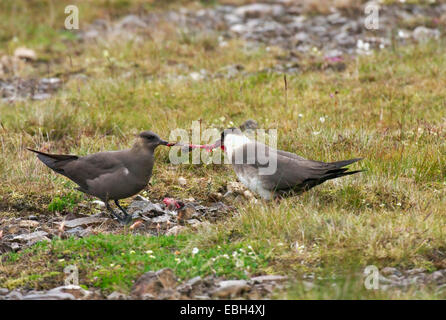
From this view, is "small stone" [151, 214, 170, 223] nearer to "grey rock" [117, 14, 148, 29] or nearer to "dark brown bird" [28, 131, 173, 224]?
"dark brown bird" [28, 131, 173, 224]

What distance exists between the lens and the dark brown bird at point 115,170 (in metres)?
5.67

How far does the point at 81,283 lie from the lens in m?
4.43

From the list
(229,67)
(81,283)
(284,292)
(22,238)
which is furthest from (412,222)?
(229,67)

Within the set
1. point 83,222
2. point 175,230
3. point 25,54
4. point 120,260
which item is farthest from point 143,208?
point 25,54

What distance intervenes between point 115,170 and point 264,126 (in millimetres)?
2496

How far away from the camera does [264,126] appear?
770cm

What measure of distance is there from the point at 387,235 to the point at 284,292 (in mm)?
1031

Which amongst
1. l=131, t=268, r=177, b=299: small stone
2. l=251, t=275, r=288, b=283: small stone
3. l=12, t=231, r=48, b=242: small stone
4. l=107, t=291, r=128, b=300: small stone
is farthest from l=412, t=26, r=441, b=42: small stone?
l=107, t=291, r=128, b=300: small stone

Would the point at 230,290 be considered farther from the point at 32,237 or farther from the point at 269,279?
the point at 32,237

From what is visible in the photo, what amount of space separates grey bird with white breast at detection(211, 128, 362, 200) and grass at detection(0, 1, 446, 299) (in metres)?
0.23

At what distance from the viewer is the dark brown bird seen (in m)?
5.67

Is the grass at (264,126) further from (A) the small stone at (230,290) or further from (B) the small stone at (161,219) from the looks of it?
(B) the small stone at (161,219)

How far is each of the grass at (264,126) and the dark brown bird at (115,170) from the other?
0.49 m

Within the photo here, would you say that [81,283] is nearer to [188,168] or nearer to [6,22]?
[188,168]
